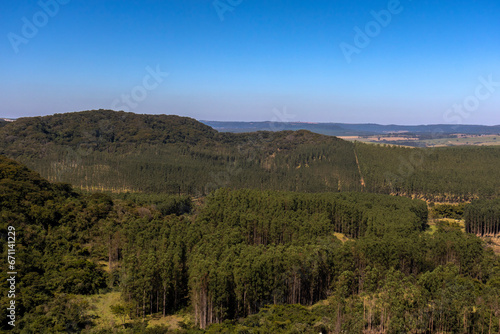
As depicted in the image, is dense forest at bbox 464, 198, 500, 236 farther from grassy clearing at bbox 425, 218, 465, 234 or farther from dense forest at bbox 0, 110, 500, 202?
dense forest at bbox 0, 110, 500, 202

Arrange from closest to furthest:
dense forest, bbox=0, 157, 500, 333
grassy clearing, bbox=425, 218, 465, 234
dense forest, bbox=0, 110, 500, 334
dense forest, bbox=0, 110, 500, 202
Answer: dense forest, bbox=0, 157, 500, 333 < dense forest, bbox=0, 110, 500, 334 < grassy clearing, bbox=425, 218, 465, 234 < dense forest, bbox=0, 110, 500, 202

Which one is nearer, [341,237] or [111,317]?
[111,317]

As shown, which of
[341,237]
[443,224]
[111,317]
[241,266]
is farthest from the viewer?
[443,224]

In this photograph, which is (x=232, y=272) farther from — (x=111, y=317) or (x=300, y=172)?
(x=300, y=172)

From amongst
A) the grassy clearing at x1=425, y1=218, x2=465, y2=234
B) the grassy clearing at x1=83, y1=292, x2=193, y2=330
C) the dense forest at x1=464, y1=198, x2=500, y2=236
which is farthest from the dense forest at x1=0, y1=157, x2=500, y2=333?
the dense forest at x1=464, y1=198, x2=500, y2=236

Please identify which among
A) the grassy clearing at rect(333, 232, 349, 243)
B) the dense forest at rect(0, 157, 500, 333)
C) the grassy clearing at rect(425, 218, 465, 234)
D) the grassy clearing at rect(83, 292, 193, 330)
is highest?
the dense forest at rect(0, 157, 500, 333)

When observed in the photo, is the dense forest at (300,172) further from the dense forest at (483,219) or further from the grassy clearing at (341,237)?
the grassy clearing at (341,237)

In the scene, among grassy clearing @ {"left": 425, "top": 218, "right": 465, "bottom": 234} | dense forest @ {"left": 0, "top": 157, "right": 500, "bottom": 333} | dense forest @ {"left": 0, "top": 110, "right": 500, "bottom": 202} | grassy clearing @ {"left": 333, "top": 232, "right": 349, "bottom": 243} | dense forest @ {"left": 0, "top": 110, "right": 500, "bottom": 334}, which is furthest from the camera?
dense forest @ {"left": 0, "top": 110, "right": 500, "bottom": 202}

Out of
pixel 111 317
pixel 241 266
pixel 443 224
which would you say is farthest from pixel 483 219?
pixel 111 317

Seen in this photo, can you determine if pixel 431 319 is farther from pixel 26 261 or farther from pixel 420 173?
pixel 420 173
